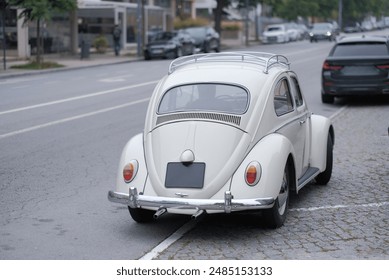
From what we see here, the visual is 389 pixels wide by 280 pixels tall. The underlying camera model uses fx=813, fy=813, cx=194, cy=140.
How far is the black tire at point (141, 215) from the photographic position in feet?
27.3

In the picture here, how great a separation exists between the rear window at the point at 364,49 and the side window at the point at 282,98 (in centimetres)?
1061

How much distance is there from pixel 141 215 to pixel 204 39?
134 feet

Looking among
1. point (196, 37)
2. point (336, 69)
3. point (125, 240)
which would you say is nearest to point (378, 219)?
point (125, 240)

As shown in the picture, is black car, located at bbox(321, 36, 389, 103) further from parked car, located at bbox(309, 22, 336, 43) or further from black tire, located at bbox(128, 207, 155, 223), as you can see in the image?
parked car, located at bbox(309, 22, 336, 43)

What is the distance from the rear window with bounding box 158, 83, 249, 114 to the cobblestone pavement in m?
1.19

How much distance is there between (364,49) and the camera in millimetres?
19625

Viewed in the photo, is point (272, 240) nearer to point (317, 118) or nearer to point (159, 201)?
point (159, 201)

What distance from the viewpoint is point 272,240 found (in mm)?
7730

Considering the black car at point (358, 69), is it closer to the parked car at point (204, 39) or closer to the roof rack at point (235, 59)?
the roof rack at point (235, 59)

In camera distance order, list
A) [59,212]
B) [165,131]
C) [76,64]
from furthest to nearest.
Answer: [76,64]
[59,212]
[165,131]

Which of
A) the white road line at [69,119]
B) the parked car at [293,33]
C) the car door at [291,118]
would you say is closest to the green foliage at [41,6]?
the white road line at [69,119]

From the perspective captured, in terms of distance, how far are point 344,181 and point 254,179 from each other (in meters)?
3.22

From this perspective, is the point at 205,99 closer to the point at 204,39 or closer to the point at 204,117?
the point at 204,117

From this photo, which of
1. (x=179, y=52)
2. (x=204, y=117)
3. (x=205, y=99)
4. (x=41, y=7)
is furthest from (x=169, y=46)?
(x=204, y=117)
